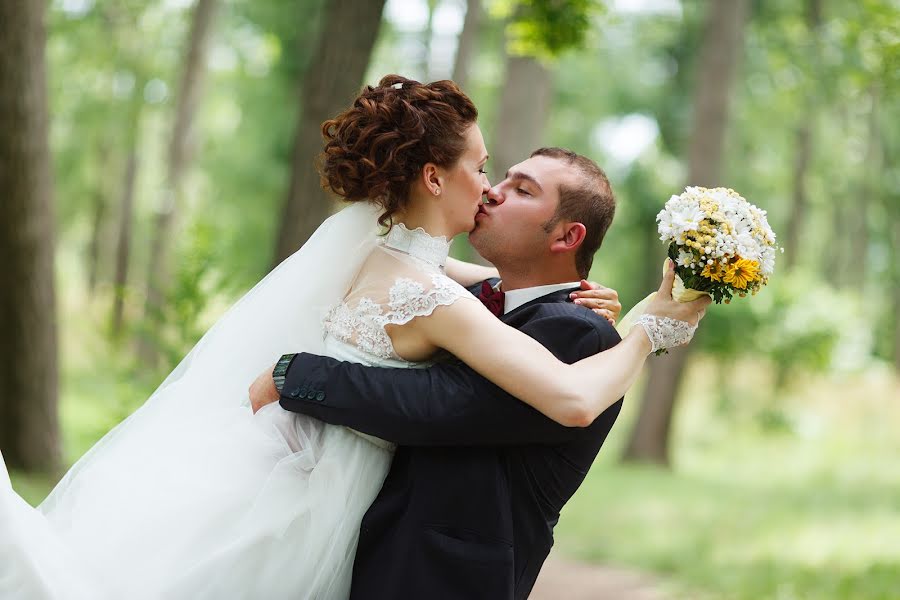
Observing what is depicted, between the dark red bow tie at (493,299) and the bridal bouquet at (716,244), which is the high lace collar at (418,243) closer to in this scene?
the dark red bow tie at (493,299)

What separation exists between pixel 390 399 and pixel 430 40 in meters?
17.7

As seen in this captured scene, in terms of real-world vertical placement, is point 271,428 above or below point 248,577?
above

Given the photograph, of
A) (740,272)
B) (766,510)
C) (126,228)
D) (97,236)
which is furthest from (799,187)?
(740,272)

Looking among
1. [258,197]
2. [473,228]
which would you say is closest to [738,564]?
[473,228]

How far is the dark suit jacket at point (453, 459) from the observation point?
2.85 m

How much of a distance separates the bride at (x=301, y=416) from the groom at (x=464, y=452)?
79 mm

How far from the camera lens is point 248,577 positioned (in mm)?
2902

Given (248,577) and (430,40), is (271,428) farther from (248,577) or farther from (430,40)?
(430,40)

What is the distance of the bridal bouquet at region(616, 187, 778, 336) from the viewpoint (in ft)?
9.56

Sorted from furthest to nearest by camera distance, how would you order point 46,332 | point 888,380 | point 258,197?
point 888,380 → point 258,197 → point 46,332

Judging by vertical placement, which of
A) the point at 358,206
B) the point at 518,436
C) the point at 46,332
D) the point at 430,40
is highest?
the point at 430,40

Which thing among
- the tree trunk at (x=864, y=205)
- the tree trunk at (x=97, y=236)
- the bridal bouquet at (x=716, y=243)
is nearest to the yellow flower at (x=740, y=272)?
the bridal bouquet at (x=716, y=243)

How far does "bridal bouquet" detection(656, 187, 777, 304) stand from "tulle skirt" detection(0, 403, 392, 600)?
3.18 feet

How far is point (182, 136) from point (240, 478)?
14713 mm
